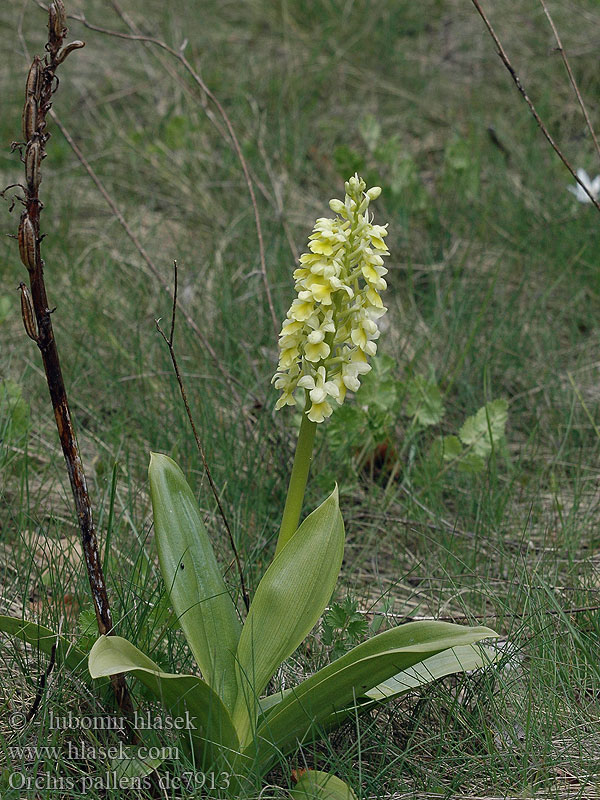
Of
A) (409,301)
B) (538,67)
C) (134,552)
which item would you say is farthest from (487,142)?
(134,552)

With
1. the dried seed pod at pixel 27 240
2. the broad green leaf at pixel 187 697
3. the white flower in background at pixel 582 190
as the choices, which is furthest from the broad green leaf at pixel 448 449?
the white flower in background at pixel 582 190

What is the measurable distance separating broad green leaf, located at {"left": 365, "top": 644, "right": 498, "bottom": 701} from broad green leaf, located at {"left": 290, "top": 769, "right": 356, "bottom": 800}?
139 millimetres

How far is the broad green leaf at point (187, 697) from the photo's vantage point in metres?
1.12

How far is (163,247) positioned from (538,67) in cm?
240

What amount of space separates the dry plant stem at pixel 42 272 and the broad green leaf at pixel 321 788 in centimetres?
30

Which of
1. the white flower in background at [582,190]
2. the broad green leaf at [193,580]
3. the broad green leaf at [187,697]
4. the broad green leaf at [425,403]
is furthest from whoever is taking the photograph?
the white flower in background at [582,190]

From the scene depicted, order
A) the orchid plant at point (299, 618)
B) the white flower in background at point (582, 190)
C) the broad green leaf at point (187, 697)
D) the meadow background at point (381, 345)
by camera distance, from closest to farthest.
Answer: the broad green leaf at point (187, 697) < the orchid plant at point (299, 618) < the meadow background at point (381, 345) < the white flower in background at point (582, 190)

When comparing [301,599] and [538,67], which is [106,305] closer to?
[301,599]

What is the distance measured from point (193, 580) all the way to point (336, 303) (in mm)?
526

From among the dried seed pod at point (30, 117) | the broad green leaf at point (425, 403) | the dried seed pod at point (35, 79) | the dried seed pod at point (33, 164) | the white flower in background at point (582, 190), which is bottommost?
the broad green leaf at point (425, 403)

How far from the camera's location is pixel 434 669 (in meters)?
1.33

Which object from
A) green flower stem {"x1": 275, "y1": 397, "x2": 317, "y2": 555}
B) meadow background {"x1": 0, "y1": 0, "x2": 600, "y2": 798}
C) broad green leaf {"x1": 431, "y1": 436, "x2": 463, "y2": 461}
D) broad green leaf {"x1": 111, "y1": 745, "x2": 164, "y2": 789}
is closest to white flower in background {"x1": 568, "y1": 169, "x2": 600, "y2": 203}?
meadow background {"x1": 0, "y1": 0, "x2": 600, "y2": 798}

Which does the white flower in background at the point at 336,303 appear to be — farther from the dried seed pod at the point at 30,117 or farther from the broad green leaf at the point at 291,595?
the dried seed pod at the point at 30,117

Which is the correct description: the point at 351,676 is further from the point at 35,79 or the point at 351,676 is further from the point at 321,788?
the point at 35,79
